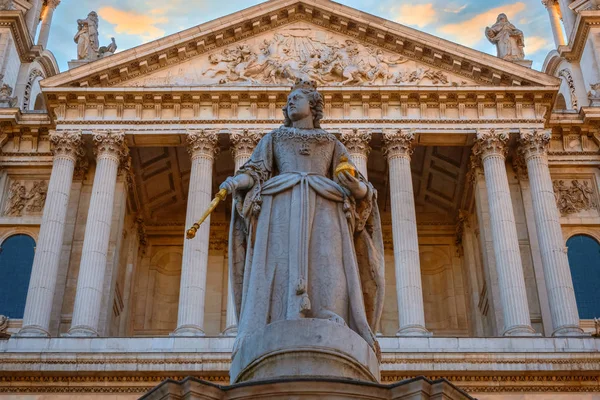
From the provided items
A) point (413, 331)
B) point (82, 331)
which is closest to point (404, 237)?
point (413, 331)

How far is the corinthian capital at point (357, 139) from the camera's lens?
27047 mm

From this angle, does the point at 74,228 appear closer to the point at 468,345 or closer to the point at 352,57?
the point at 352,57

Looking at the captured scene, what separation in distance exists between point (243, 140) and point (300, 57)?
3878mm

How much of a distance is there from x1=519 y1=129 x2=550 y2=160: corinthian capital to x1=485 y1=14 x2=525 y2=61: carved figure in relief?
3299 mm

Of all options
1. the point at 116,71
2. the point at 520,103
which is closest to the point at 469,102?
the point at 520,103

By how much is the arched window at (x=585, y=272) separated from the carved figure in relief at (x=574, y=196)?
3.43 feet

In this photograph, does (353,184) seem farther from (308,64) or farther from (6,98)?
(6,98)

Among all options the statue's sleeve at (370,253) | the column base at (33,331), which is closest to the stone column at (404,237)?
the column base at (33,331)

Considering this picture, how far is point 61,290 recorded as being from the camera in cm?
2556

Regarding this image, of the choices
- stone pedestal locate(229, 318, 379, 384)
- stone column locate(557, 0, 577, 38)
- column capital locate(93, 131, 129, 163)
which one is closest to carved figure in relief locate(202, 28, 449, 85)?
column capital locate(93, 131, 129, 163)

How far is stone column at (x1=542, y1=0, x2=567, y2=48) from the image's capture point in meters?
41.0

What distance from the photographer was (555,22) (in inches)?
Result: 1658

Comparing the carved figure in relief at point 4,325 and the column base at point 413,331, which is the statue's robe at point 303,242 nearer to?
the column base at point 413,331

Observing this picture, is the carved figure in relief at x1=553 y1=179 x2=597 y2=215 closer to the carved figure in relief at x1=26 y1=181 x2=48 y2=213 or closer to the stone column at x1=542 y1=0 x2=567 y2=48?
the stone column at x1=542 y1=0 x2=567 y2=48
